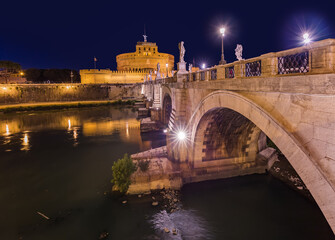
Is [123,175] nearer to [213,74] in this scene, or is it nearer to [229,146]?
[229,146]

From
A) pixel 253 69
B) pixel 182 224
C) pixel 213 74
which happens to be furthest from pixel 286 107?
pixel 182 224

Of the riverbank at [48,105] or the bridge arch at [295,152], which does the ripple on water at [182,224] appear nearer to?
the bridge arch at [295,152]

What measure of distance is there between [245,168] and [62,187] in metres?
10.0

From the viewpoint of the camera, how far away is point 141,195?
1084cm

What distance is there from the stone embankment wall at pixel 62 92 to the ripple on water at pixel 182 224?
177 ft

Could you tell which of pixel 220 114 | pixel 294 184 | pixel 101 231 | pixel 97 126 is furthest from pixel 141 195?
pixel 97 126

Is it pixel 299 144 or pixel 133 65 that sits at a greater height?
pixel 133 65

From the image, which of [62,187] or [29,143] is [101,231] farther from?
[29,143]

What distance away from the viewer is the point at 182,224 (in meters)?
9.20

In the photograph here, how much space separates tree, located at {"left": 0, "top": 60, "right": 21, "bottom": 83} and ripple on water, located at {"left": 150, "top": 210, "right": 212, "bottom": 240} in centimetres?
6406

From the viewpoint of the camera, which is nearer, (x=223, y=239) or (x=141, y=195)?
(x=223, y=239)

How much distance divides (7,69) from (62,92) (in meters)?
19.1

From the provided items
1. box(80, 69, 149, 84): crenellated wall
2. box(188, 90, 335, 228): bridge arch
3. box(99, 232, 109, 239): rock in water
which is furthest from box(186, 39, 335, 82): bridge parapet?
box(80, 69, 149, 84): crenellated wall

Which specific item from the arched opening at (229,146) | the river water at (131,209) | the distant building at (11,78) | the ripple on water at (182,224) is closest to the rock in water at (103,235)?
the river water at (131,209)
